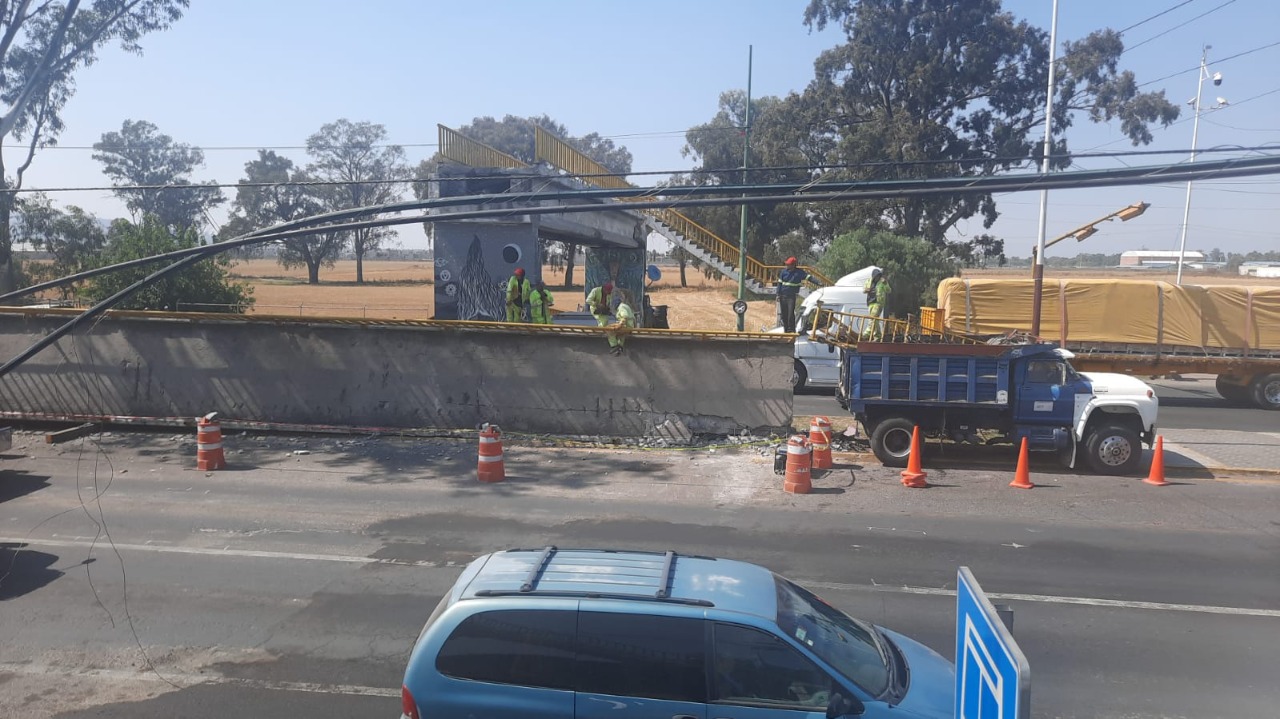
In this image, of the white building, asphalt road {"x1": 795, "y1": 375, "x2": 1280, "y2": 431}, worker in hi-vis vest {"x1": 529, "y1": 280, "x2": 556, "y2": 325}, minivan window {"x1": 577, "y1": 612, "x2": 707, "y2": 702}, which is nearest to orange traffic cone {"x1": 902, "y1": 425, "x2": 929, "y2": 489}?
Answer: asphalt road {"x1": 795, "y1": 375, "x2": 1280, "y2": 431}

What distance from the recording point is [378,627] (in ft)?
24.3

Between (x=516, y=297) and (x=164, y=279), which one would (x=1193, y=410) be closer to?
(x=516, y=297)

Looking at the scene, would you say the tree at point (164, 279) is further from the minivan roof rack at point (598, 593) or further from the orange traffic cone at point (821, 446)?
the minivan roof rack at point (598, 593)

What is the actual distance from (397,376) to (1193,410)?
1799 cm

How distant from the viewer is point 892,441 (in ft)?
45.4

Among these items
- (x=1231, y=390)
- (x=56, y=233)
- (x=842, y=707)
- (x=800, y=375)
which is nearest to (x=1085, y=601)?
(x=842, y=707)

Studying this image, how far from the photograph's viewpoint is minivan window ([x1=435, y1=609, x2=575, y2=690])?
15.0 feet

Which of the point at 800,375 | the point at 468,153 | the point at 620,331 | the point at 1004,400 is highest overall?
the point at 468,153

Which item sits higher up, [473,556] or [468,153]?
[468,153]

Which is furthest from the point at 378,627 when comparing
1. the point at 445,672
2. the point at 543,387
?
the point at 543,387

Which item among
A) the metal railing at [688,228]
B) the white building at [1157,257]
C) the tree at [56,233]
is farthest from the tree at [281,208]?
the white building at [1157,257]

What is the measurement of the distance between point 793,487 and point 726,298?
43.0 m

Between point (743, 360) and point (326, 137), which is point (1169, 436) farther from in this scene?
point (326, 137)

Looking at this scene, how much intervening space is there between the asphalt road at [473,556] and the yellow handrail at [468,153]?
39.1 ft
